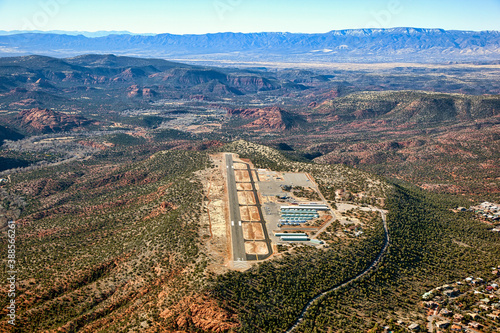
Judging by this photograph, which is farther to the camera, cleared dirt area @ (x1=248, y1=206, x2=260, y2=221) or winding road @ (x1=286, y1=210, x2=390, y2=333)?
cleared dirt area @ (x1=248, y1=206, x2=260, y2=221)

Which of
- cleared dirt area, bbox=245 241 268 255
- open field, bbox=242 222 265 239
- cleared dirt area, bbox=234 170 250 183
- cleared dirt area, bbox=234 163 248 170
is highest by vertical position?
cleared dirt area, bbox=234 163 248 170

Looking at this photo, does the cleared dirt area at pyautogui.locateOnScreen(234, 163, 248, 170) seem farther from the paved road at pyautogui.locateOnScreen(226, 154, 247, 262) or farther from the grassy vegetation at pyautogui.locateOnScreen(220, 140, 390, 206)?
the grassy vegetation at pyautogui.locateOnScreen(220, 140, 390, 206)

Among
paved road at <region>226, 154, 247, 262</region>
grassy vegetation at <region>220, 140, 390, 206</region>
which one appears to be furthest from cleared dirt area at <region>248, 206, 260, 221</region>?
grassy vegetation at <region>220, 140, 390, 206</region>

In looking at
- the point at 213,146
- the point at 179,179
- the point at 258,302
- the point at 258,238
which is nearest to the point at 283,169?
the point at 179,179

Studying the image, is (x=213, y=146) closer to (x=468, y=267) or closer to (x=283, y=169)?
(x=283, y=169)

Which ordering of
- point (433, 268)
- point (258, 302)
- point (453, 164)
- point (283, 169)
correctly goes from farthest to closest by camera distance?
point (453, 164) < point (283, 169) < point (433, 268) < point (258, 302)

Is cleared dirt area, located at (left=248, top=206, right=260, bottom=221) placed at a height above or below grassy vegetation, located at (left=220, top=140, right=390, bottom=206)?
below

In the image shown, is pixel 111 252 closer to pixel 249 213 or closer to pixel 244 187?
pixel 249 213

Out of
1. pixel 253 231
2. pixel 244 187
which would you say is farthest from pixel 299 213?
pixel 244 187
